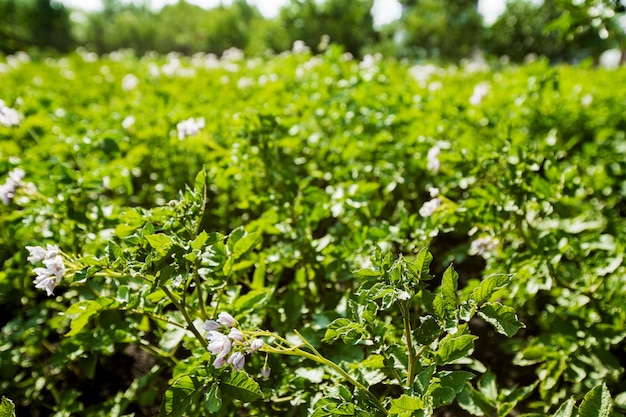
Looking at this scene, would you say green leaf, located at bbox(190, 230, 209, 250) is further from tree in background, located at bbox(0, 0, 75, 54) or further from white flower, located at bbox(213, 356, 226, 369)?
tree in background, located at bbox(0, 0, 75, 54)

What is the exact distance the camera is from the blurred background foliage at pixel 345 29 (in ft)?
7.04

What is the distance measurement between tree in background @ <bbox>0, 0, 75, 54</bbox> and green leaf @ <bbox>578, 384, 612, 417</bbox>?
172 feet

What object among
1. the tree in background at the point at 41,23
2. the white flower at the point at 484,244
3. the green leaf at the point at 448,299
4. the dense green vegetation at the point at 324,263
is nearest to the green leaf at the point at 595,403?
the dense green vegetation at the point at 324,263

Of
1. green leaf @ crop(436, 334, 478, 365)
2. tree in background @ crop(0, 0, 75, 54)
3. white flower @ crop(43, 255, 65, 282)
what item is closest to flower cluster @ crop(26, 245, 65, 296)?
white flower @ crop(43, 255, 65, 282)

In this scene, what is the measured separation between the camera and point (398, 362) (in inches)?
50.5

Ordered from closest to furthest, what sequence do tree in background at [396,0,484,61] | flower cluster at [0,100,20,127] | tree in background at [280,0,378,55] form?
flower cluster at [0,100,20,127] → tree in background at [280,0,378,55] → tree in background at [396,0,484,61]

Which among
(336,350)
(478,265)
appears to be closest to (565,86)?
(478,265)

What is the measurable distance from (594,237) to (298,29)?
22429 mm

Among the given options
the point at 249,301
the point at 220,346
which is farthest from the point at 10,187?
the point at 220,346

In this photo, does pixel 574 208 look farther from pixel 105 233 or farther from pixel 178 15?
pixel 178 15

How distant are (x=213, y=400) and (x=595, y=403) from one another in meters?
0.97

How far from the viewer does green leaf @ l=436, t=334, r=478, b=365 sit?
1106 millimetres

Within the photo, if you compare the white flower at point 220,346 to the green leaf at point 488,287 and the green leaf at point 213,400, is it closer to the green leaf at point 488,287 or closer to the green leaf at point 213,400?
the green leaf at point 213,400

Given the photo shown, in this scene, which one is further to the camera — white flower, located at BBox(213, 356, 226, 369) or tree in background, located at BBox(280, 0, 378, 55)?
tree in background, located at BBox(280, 0, 378, 55)
